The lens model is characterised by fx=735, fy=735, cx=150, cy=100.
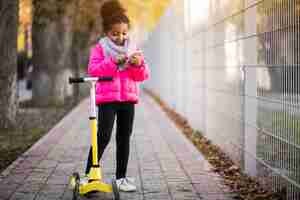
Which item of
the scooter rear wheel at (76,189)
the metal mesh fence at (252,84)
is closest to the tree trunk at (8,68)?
the metal mesh fence at (252,84)

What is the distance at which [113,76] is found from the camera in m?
6.95

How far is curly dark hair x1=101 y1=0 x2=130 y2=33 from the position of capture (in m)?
6.80

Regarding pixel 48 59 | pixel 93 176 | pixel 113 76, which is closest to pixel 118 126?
pixel 113 76

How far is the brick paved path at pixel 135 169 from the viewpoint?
711 cm

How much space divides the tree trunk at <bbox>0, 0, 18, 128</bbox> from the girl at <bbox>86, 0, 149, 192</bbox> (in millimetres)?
7163

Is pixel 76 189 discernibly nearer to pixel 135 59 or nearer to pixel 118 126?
pixel 118 126

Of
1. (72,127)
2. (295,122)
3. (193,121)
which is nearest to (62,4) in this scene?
(72,127)

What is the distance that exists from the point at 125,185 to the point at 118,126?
0.58 metres

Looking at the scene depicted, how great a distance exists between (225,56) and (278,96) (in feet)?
11.2

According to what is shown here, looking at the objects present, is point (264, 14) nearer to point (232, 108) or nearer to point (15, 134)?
point (232, 108)

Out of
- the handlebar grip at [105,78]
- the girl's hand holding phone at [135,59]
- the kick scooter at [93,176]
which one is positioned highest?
the girl's hand holding phone at [135,59]

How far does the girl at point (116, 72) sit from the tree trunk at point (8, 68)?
7.16 meters

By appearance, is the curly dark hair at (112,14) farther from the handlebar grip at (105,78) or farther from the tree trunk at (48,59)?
the tree trunk at (48,59)

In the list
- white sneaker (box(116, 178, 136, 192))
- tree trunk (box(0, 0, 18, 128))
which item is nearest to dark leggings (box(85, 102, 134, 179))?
white sneaker (box(116, 178, 136, 192))
